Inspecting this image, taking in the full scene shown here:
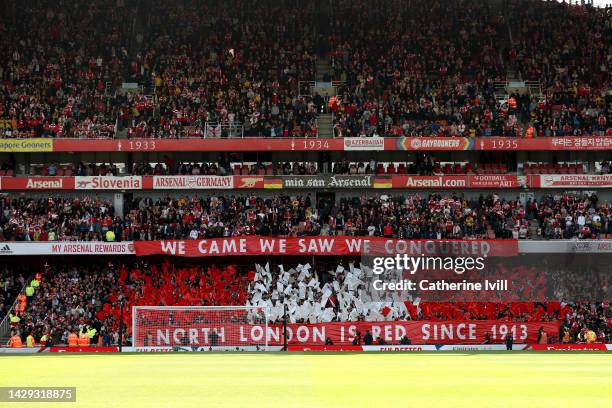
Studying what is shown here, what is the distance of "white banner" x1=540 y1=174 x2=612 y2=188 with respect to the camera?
156 feet

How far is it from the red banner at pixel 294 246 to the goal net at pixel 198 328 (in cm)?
621

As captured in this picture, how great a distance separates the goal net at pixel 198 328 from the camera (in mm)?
36406

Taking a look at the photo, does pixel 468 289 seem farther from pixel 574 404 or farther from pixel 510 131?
pixel 574 404

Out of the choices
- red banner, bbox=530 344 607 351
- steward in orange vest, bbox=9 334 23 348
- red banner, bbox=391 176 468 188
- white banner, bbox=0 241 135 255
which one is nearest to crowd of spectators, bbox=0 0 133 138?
Result: white banner, bbox=0 241 135 255

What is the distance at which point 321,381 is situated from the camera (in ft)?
64.7

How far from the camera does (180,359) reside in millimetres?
28797

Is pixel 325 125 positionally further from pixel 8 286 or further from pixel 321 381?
pixel 321 381

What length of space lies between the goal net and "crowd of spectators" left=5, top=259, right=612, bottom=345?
164cm

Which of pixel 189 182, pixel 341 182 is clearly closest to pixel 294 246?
pixel 341 182

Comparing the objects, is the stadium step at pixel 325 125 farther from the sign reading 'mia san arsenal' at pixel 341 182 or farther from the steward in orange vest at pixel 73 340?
the steward in orange vest at pixel 73 340

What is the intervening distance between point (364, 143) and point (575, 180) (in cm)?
1189

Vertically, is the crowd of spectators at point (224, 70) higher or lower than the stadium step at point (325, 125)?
higher

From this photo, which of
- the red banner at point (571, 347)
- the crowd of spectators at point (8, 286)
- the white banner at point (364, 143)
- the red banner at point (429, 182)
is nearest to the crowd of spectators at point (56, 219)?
the crowd of spectators at point (8, 286)

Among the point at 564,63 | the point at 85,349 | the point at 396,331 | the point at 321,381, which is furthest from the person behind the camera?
the point at 564,63
